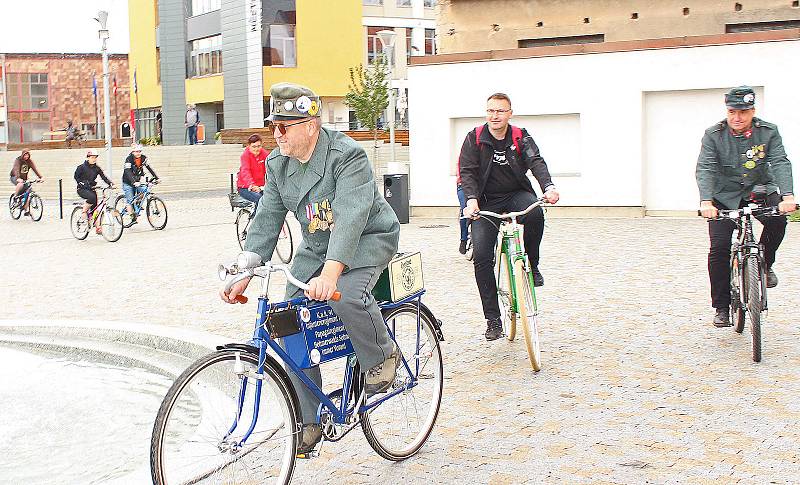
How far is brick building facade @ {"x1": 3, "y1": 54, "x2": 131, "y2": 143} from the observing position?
84.4 meters

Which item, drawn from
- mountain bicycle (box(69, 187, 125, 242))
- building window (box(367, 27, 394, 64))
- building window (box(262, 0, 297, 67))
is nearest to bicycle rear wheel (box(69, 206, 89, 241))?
mountain bicycle (box(69, 187, 125, 242))

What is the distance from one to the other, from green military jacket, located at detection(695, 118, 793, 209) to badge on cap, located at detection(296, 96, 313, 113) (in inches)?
161

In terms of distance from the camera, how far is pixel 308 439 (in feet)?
14.9

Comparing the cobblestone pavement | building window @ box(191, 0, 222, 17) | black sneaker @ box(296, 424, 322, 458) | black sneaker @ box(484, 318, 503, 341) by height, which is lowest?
the cobblestone pavement

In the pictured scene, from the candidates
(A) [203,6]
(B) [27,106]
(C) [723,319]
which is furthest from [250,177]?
(B) [27,106]

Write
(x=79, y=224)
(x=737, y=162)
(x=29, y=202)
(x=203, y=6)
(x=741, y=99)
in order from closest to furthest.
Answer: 1. (x=741, y=99)
2. (x=737, y=162)
3. (x=79, y=224)
4. (x=29, y=202)
5. (x=203, y=6)

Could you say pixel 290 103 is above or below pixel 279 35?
below

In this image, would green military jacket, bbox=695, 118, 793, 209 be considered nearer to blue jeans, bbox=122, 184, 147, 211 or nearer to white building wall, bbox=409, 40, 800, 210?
white building wall, bbox=409, 40, 800, 210

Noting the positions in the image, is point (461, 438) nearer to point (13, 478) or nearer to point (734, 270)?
point (13, 478)

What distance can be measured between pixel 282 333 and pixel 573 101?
17.9 metres

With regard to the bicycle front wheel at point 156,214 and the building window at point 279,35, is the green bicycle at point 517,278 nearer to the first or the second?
the bicycle front wheel at point 156,214

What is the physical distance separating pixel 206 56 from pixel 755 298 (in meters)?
62.1

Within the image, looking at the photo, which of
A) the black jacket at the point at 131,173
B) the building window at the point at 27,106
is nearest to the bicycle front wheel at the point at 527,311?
the black jacket at the point at 131,173

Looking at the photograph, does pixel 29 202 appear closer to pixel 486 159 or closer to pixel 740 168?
Result: pixel 486 159
